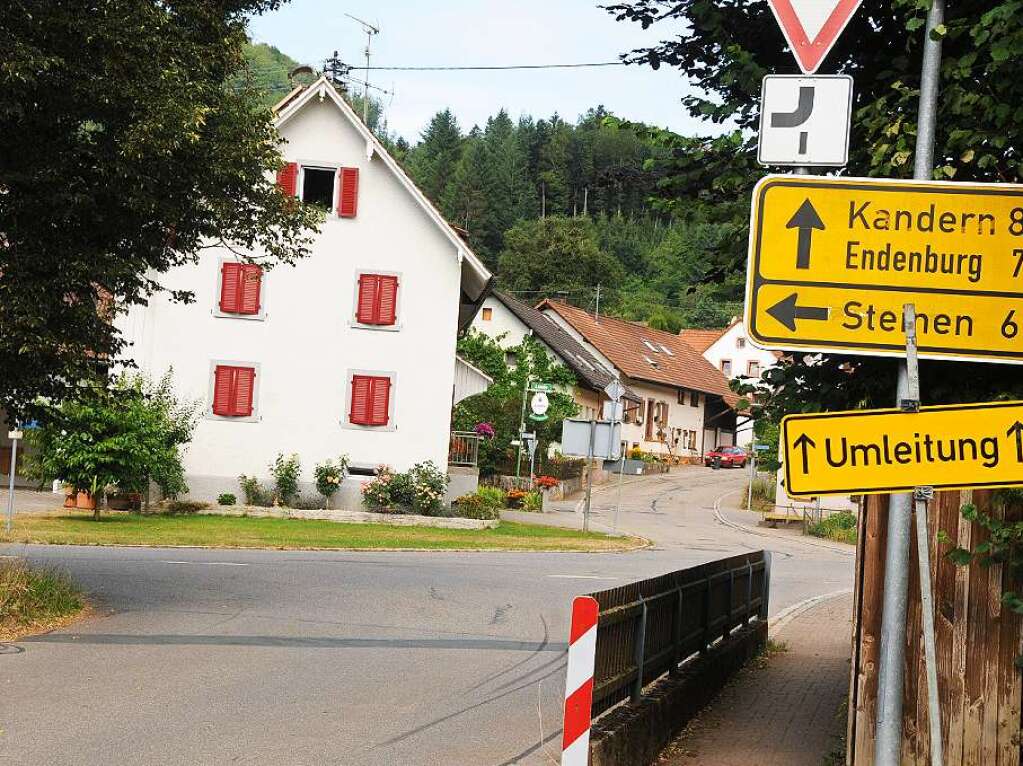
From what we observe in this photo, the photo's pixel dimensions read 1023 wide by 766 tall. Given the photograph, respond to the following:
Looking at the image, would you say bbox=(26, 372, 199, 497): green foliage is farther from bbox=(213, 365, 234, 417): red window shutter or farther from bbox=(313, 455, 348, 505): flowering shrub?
bbox=(313, 455, 348, 505): flowering shrub

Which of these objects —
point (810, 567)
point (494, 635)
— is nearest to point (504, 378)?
point (810, 567)

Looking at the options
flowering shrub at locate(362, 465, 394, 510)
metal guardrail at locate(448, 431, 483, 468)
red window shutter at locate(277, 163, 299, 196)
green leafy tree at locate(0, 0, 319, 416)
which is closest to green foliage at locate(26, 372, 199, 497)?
flowering shrub at locate(362, 465, 394, 510)

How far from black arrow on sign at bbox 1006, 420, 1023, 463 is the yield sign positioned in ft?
6.40

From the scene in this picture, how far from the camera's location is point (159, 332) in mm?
36062

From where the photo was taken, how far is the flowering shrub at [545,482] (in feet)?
158

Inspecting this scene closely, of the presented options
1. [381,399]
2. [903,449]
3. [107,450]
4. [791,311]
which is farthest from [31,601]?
[381,399]

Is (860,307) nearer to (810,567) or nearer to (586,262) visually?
(810,567)

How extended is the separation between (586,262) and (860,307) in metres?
105

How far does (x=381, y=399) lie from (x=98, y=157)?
23.2m

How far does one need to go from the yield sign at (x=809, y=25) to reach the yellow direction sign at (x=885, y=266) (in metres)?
0.91

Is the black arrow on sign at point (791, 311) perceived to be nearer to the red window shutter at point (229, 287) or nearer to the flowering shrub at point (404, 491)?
the flowering shrub at point (404, 491)

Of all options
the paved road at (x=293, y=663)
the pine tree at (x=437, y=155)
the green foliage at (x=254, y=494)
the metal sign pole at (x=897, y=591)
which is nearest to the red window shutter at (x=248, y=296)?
the green foliage at (x=254, y=494)

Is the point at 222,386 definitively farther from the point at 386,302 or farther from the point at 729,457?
the point at 729,457

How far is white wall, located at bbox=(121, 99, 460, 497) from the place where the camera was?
36.0m
